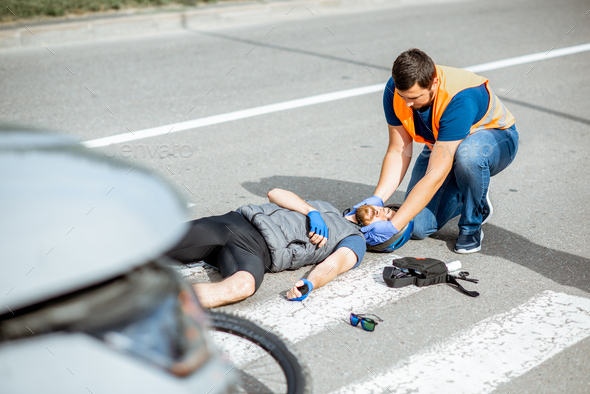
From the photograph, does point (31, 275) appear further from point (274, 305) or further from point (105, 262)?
point (274, 305)

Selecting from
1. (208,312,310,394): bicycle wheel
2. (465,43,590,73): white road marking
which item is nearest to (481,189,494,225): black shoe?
(208,312,310,394): bicycle wheel

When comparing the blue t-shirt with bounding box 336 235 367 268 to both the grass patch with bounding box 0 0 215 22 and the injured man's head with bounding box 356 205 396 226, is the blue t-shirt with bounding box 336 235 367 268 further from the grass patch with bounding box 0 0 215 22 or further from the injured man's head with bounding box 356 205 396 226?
the grass patch with bounding box 0 0 215 22

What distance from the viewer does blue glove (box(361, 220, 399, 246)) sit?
3875 mm

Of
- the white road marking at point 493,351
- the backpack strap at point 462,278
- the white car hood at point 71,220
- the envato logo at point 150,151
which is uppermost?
the white car hood at point 71,220

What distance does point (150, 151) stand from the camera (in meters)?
5.69

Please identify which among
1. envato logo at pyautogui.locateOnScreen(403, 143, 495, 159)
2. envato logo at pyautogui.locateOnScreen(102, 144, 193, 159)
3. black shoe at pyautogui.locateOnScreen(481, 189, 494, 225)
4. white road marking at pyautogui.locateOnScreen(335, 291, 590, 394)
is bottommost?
white road marking at pyautogui.locateOnScreen(335, 291, 590, 394)

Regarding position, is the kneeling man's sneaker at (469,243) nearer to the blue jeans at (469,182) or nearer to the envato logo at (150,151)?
the blue jeans at (469,182)

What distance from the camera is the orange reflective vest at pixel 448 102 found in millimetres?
3947

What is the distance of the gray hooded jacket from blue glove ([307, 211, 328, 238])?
6cm

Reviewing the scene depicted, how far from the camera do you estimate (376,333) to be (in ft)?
10.2

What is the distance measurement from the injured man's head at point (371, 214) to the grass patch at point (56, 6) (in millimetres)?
8430

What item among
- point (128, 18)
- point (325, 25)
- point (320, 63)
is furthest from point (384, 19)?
point (128, 18)

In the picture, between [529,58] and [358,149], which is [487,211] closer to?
[358,149]

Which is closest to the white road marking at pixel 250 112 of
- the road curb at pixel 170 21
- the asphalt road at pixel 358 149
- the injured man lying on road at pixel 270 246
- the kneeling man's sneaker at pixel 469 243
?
the asphalt road at pixel 358 149
